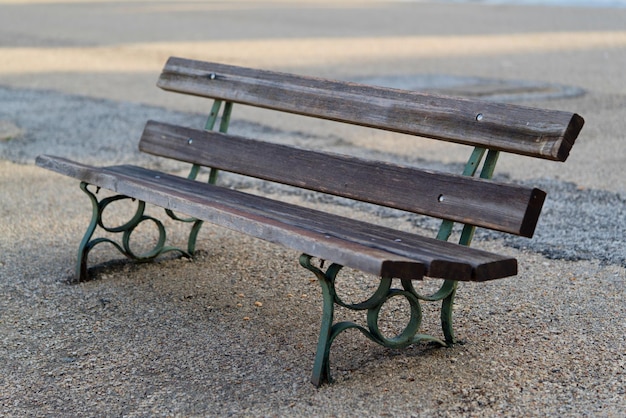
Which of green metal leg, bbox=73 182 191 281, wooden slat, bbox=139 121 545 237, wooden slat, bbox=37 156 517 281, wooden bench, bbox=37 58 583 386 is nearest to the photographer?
wooden slat, bbox=37 156 517 281

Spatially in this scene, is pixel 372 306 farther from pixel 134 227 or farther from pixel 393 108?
pixel 134 227

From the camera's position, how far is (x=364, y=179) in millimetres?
3689

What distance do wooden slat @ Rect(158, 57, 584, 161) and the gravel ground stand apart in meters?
0.83

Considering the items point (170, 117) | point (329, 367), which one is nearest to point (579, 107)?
point (170, 117)

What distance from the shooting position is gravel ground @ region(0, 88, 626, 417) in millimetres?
3100

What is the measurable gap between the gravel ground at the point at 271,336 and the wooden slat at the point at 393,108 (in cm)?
83

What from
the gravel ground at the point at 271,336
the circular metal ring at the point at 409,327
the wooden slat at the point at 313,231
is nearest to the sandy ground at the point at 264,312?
the gravel ground at the point at 271,336

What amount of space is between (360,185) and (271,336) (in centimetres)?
72

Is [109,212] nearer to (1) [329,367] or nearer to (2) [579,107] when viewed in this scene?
(1) [329,367]

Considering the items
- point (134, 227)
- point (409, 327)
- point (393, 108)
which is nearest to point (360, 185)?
point (393, 108)

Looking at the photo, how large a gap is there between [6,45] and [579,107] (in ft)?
30.5

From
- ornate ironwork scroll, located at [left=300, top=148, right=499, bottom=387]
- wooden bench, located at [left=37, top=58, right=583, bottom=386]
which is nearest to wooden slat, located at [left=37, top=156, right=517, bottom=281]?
wooden bench, located at [left=37, top=58, right=583, bottom=386]

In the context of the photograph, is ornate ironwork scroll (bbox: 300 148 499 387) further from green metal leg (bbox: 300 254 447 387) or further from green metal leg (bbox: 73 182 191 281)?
green metal leg (bbox: 73 182 191 281)

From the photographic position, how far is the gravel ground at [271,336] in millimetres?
3100
